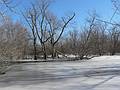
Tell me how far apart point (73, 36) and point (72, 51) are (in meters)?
11.0

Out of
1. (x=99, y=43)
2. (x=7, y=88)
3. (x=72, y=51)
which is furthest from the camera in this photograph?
(x=99, y=43)

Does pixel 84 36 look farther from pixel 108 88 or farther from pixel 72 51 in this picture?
pixel 108 88

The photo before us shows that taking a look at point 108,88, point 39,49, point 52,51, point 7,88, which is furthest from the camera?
Answer: point 39,49

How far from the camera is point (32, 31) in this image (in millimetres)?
50188

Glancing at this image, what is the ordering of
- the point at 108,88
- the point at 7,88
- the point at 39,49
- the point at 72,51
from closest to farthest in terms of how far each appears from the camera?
the point at 108,88
the point at 7,88
the point at 72,51
the point at 39,49

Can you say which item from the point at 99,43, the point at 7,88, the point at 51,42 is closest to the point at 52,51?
the point at 51,42

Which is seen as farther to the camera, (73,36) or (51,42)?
(73,36)

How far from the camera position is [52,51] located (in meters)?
48.3

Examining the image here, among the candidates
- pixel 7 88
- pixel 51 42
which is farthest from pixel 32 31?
pixel 7 88

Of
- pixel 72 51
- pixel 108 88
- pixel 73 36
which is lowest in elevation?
pixel 108 88

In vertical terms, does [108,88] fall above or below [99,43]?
below

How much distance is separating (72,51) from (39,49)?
10.3 meters

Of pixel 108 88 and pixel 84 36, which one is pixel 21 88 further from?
pixel 84 36

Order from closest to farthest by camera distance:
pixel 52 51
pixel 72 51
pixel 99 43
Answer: pixel 72 51
pixel 52 51
pixel 99 43
